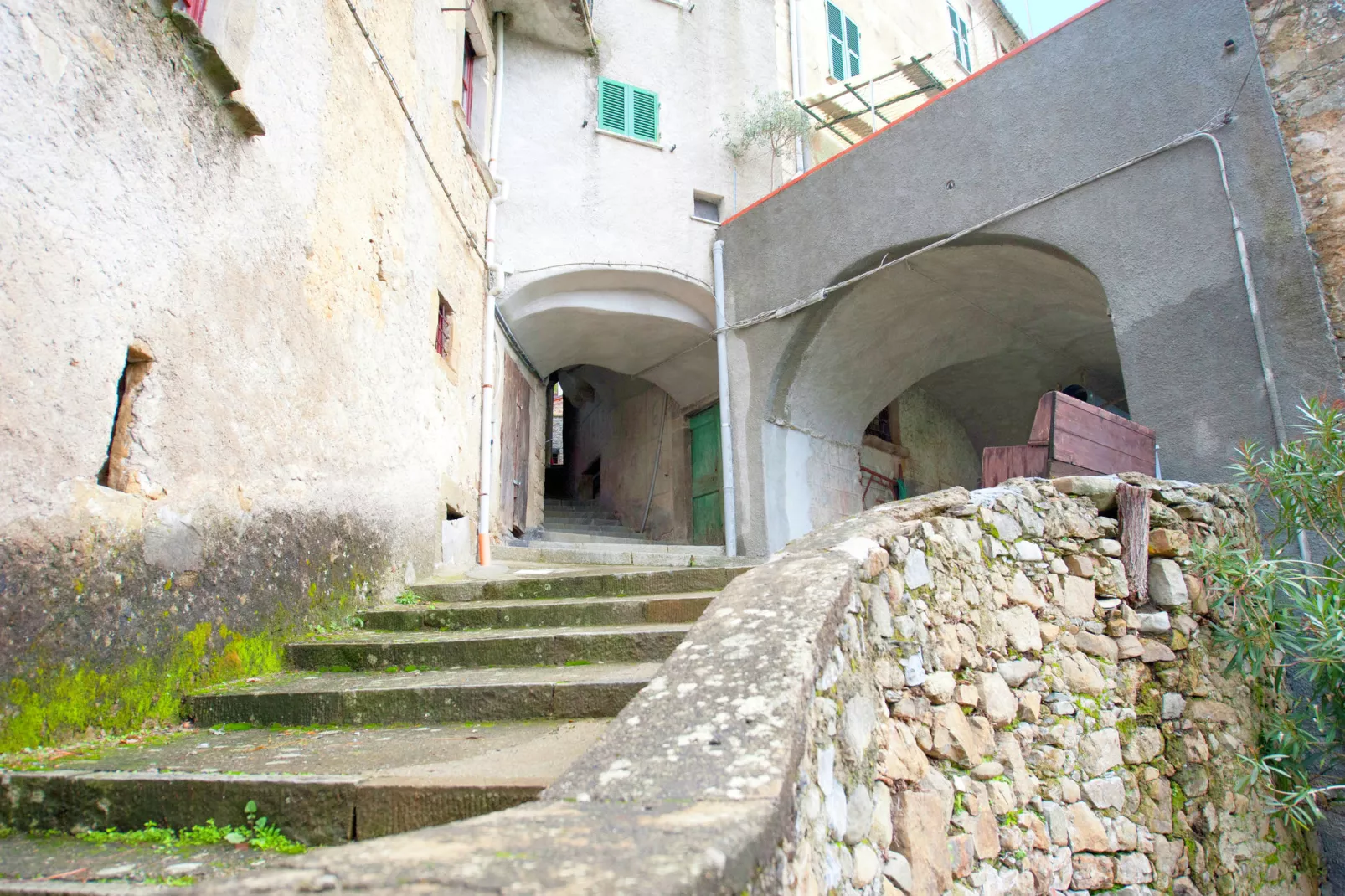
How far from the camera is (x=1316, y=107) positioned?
4742 mm

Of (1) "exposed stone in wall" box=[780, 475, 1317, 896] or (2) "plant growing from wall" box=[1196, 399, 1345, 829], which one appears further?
(2) "plant growing from wall" box=[1196, 399, 1345, 829]

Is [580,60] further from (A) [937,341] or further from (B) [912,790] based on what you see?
(B) [912,790]

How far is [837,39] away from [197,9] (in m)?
8.86

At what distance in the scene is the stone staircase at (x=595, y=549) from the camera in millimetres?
6621

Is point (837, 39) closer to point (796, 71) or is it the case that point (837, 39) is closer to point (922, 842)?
point (796, 71)

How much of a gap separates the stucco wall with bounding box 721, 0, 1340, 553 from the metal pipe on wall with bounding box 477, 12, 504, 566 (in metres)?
2.33

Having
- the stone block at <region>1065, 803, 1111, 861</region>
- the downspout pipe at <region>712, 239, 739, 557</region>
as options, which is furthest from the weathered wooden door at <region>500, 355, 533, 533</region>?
the stone block at <region>1065, 803, 1111, 861</region>

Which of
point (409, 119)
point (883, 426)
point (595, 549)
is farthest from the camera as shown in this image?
point (883, 426)

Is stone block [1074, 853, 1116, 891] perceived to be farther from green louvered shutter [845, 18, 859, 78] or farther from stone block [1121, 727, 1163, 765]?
green louvered shutter [845, 18, 859, 78]

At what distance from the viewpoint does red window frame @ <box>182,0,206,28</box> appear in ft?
11.5

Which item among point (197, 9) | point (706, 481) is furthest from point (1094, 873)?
point (706, 481)

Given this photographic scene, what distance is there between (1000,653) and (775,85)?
8144 millimetres

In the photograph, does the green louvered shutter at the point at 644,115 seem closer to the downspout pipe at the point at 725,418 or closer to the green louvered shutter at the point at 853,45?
the downspout pipe at the point at 725,418

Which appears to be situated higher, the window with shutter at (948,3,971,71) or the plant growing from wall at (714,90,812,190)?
the window with shutter at (948,3,971,71)
